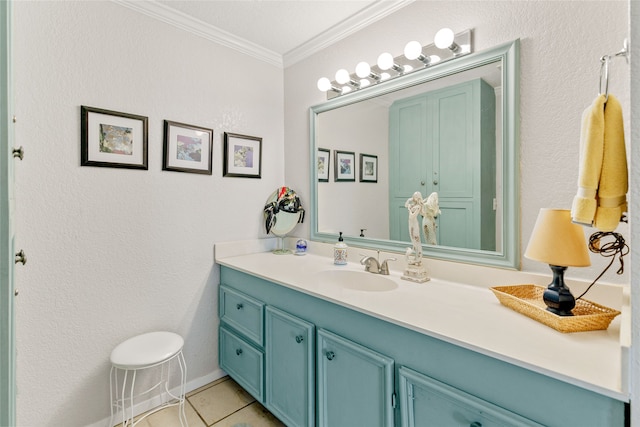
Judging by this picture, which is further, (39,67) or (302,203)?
(302,203)

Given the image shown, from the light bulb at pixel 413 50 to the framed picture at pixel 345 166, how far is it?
Answer: 654mm

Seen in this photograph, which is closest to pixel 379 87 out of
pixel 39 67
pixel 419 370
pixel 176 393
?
pixel 419 370

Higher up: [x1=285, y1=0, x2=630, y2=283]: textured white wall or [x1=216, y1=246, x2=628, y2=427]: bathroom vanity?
[x1=285, y1=0, x2=630, y2=283]: textured white wall

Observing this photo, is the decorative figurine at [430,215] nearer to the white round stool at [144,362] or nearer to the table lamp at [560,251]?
the table lamp at [560,251]

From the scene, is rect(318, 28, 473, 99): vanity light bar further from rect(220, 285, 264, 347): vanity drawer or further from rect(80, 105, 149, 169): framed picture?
rect(220, 285, 264, 347): vanity drawer

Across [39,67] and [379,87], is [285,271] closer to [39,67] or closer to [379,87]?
[379,87]

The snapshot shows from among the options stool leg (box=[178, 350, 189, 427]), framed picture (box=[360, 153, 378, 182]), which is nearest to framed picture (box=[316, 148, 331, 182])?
framed picture (box=[360, 153, 378, 182])

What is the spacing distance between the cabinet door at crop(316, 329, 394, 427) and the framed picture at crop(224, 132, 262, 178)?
4.30ft

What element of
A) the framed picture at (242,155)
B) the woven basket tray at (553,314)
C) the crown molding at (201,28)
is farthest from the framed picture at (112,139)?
the woven basket tray at (553,314)

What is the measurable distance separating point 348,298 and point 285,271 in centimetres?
56

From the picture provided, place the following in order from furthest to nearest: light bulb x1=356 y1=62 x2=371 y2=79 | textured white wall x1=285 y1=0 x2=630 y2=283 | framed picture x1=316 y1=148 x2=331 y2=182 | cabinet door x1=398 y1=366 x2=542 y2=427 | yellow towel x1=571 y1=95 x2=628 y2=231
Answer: framed picture x1=316 y1=148 x2=331 y2=182 < light bulb x1=356 y1=62 x2=371 y2=79 < textured white wall x1=285 y1=0 x2=630 y2=283 < cabinet door x1=398 y1=366 x2=542 y2=427 < yellow towel x1=571 y1=95 x2=628 y2=231

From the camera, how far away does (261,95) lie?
226 centimetres

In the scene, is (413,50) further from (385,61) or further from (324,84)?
(324,84)

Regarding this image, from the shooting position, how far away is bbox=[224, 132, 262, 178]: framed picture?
207 centimetres
